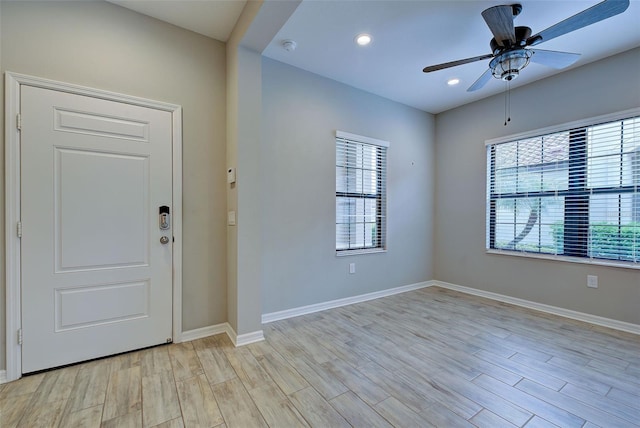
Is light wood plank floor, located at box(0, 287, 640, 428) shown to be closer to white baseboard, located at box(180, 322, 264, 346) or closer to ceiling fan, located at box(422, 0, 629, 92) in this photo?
white baseboard, located at box(180, 322, 264, 346)

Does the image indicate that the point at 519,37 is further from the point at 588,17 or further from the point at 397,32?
the point at 397,32

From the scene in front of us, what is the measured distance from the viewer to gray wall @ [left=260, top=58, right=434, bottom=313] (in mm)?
2895

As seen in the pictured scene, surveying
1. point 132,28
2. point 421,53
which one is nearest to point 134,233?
point 132,28

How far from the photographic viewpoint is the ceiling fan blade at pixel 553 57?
2111 millimetres

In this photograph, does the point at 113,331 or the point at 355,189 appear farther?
the point at 355,189

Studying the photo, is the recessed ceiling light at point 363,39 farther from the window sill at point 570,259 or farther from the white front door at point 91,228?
the window sill at point 570,259

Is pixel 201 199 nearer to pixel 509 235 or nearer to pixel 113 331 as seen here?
pixel 113 331

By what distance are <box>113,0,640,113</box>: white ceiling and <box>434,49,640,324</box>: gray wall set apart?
9.6 inches

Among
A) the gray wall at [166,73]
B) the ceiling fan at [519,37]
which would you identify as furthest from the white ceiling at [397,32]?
the ceiling fan at [519,37]

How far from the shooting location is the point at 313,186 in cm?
316

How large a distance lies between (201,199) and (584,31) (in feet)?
12.5

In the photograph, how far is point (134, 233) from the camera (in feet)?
7.23

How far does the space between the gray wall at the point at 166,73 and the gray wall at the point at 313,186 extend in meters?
0.50

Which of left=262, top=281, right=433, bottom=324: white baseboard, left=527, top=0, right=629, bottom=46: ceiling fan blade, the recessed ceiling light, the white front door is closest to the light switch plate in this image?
the white front door
